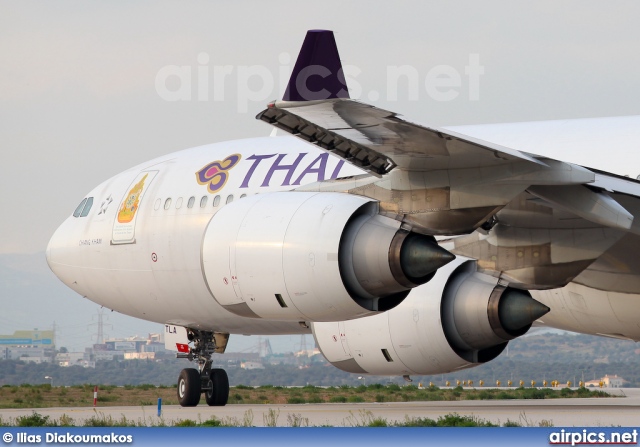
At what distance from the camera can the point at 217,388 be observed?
71.2 feet

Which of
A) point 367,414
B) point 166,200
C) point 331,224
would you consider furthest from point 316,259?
point 166,200

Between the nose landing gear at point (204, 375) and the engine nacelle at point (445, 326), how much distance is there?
454cm

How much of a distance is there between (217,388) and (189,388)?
26.1 inches

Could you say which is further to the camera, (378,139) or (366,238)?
(366,238)

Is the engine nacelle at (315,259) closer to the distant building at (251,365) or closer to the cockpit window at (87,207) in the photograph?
the cockpit window at (87,207)

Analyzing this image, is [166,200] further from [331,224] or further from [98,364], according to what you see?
[98,364]

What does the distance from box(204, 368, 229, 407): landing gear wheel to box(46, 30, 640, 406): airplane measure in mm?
28

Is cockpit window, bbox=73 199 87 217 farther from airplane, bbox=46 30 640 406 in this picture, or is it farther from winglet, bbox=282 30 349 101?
winglet, bbox=282 30 349 101

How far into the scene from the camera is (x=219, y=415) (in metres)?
18.4

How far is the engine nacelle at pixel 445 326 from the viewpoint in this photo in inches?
638

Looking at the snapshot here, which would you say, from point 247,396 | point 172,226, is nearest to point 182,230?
point 172,226

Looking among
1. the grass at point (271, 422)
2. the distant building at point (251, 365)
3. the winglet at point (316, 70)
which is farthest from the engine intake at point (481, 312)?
the distant building at point (251, 365)

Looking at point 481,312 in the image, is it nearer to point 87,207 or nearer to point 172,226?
point 172,226

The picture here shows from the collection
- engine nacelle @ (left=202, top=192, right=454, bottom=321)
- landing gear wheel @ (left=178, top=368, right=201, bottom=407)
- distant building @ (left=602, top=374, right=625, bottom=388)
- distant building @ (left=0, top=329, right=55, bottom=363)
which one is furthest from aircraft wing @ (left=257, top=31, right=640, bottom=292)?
distant building @ (left=602, top=374, right=625, bottom=388)
